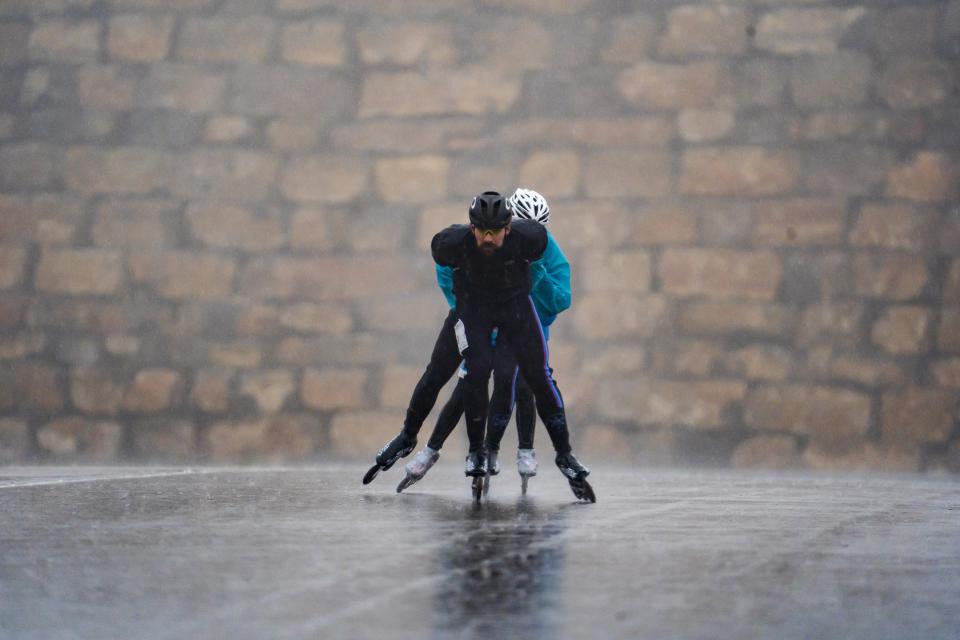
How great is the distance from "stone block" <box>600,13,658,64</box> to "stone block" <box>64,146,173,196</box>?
3163mm

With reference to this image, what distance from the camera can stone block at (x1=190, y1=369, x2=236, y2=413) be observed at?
12070 mm

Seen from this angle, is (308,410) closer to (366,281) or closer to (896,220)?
(366,281)

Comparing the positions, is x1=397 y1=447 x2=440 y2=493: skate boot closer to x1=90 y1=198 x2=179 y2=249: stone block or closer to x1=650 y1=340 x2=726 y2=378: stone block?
x1=650 y1=340 x2=726 y2=378: stone block

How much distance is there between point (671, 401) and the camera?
11461 millimetres

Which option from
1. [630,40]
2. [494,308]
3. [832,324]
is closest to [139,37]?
[630,40]

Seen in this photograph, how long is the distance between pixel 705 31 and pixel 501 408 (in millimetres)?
4830

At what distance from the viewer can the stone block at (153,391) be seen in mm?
12141

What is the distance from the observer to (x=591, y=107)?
11867 millimetres

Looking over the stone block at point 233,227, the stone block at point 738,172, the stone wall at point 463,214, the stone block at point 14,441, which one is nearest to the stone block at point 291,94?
the stone wall at point 463,214

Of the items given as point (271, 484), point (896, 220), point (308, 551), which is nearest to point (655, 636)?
point (308, 551)

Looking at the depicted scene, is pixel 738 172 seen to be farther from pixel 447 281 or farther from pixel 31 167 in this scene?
pixel 31 167

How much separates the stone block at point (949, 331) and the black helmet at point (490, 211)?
5.11m

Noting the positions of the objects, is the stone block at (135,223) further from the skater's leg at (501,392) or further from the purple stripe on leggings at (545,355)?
the purple stripe on leggings at (545,355)

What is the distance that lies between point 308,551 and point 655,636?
1.77 metres
